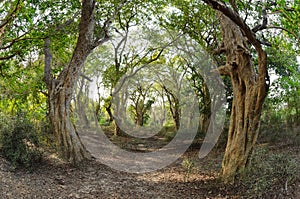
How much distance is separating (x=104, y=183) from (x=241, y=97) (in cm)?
344

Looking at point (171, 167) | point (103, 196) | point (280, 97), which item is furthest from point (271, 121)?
point (103, 196)

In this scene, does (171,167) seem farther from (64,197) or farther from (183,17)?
(183,17)

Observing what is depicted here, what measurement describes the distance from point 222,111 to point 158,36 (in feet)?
16.1

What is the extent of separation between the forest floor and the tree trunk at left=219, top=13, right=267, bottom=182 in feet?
1.74

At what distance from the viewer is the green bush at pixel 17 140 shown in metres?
6.25

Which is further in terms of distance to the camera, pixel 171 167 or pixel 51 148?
pixel 171 167

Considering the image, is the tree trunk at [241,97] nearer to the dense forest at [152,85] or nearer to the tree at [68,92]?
the dense forest at [152,85]

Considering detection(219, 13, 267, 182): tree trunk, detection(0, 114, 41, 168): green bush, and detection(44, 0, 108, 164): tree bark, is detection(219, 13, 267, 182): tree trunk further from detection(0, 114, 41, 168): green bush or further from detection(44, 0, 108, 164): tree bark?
detection(0, 114, 41, 168): green bush

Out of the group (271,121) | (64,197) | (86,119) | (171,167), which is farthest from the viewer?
(86,119)

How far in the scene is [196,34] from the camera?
36.9 feet

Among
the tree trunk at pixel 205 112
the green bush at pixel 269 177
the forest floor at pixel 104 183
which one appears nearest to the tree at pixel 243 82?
the green bush at pixel 269 177

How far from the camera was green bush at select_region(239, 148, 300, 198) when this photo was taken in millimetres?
4734

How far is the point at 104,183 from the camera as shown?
6406 mm

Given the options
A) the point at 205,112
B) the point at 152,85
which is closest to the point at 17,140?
the point at 205,112
